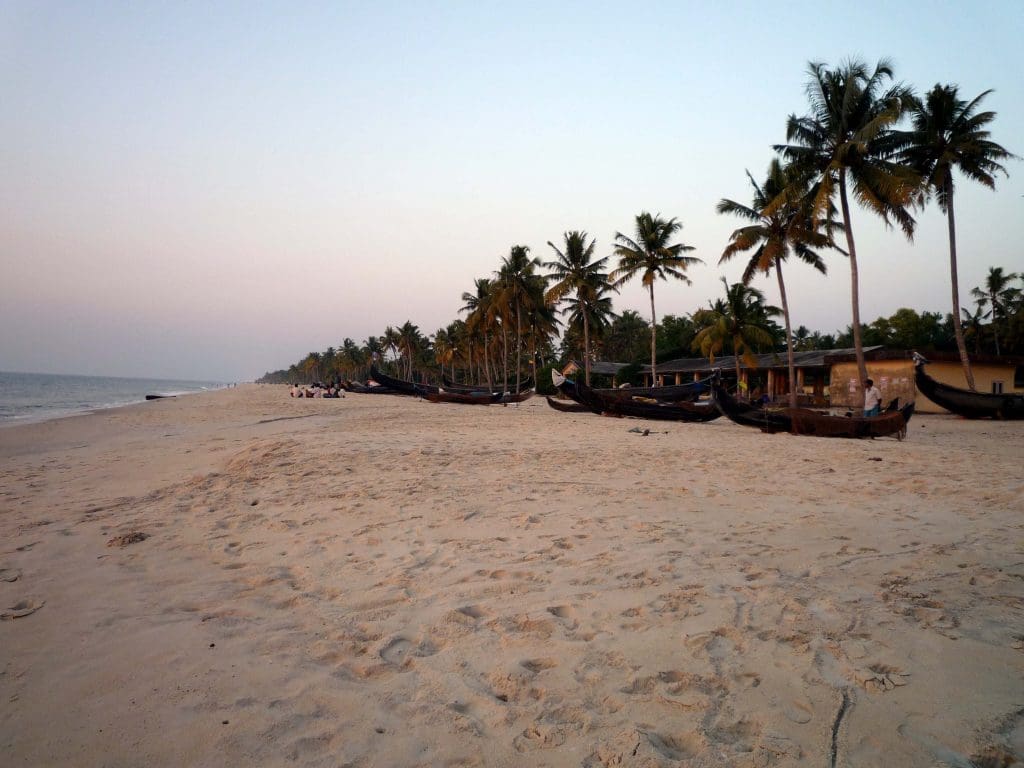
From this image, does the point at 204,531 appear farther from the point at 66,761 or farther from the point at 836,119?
the point at 836,119

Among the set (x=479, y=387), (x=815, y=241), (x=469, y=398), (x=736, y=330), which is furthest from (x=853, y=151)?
(x=479, y=387)

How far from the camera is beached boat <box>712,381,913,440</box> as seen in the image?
39.9 ft

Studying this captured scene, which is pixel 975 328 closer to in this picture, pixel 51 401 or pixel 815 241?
pixel 815 241

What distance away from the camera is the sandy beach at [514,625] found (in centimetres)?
207

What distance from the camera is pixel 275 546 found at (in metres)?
4.48

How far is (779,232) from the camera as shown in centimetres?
2134

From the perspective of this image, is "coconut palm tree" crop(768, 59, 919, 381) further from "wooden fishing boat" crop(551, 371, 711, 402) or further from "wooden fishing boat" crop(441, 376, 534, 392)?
"wooden fishing boat" crop(441, 376, 534, 392)

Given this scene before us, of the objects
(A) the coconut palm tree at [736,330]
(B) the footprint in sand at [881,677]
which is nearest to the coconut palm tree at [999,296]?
(A) the coconut palm tree at [736,330]

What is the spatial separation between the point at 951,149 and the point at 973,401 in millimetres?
10059

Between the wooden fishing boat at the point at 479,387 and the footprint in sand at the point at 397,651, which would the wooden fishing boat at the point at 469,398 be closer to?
the wooden fishing boat at the point at 479,387

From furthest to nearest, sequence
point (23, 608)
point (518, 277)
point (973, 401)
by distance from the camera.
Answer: point (518, 277)
point (973, 401)
point (23, 608)

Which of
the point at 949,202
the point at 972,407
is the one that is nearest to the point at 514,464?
the point at 972,407

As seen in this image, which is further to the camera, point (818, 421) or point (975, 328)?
point (975, 328)

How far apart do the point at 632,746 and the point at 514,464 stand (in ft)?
19.9
